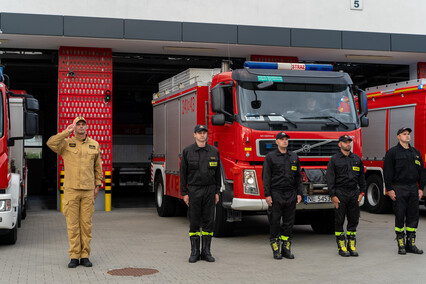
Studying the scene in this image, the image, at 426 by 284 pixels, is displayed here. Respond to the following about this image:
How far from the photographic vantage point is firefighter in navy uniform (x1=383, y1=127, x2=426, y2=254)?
9.20 m

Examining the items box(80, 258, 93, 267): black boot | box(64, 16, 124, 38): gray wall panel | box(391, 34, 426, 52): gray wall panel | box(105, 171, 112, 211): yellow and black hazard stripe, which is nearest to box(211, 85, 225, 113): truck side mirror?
box(80, 258, 93, 267): black boot

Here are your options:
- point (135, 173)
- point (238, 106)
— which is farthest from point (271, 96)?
point (135, 173)

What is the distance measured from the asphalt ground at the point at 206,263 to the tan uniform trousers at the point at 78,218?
28 cm

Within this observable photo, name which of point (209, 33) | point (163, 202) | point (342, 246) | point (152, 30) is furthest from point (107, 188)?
point (342, 246)

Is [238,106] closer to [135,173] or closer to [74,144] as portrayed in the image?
[74,144]

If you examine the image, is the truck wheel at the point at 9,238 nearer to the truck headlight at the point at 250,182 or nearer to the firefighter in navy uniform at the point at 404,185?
the truck headlight at the point at 250,182

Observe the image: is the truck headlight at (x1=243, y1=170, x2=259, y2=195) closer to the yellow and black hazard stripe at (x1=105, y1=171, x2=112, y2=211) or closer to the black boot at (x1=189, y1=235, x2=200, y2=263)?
the black boot at (x1=189, y1=235, x2=200, y2=263)

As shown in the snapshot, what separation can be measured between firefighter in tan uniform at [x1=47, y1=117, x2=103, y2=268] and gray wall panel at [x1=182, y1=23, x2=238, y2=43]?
8102 mm

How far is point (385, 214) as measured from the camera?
1516 cm

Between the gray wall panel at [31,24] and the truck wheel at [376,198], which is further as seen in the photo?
the truck wheel at [376,198]

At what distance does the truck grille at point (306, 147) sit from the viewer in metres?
9.94

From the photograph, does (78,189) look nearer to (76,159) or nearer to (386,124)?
(76,159)

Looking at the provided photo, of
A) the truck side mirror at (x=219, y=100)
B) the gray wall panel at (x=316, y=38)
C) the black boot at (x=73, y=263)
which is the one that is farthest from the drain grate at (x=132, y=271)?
the gray wall panel at (x=316, y=38)

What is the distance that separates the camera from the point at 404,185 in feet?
30.3
